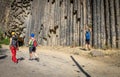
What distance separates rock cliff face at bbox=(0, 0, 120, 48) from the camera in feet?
55.0

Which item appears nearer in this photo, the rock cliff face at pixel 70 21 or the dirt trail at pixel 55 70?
the dirt trail at pixel 55 70

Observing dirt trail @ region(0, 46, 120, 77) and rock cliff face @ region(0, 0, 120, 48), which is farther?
rock cliff face @ region(0, 0, 120, 48)

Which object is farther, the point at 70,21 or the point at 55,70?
the point at 70,21

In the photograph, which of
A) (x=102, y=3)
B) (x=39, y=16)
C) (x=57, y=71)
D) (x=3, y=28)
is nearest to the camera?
(x=57, y=71)

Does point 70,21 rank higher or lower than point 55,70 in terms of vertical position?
higher

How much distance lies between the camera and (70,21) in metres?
19.3

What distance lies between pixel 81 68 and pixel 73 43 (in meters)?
6.78

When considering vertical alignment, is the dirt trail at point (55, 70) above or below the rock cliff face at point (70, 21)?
below

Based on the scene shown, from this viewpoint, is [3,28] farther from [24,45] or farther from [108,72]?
[108,72]

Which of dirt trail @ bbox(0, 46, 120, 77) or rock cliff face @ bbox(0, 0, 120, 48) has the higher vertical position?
rock cliff face @ bbox(0, 0, 120, 48)

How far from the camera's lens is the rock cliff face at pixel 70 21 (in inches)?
660

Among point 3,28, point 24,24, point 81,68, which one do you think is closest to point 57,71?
point 81,68

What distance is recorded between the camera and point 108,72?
37.5ft

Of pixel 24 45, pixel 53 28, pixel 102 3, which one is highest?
pixel 102 3
